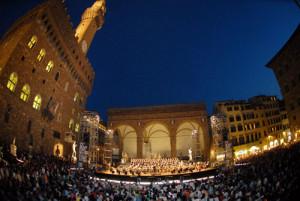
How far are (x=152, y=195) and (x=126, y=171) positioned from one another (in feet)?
37.5

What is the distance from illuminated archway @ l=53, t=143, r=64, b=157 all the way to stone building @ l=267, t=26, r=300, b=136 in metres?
36.6

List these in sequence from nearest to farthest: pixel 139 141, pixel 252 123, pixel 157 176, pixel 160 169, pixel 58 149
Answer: pixel 157 176 → pixel 58 149 → pixel 160 169 → pixel 139 141 → pixel 252 123

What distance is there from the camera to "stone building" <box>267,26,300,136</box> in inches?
1334

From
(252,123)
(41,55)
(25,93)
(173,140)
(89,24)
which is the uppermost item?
(89,24)

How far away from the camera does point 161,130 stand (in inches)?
2112

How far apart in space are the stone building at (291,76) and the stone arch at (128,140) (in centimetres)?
3279

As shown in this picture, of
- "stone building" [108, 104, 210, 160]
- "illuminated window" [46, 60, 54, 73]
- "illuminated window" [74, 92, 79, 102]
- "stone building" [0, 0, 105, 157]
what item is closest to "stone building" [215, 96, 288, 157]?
"stone building" [108, 104, 210, 160]

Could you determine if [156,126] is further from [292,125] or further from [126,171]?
[292,125]

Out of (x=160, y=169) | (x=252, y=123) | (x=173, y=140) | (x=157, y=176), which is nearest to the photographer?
(x=157, y=176)

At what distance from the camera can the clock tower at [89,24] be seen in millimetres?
47062

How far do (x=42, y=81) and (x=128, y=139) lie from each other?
2993 cm

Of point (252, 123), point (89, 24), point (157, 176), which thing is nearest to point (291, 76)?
point (252, 123)

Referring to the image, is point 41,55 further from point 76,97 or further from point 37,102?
point 76,97

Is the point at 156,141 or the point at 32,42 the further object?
the point at 156,141
